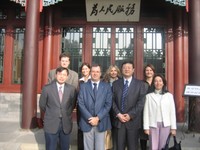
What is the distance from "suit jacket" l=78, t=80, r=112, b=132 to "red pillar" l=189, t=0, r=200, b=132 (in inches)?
102

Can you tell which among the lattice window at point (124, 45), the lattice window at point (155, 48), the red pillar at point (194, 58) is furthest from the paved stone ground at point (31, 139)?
the lattice window at point (124, 45)

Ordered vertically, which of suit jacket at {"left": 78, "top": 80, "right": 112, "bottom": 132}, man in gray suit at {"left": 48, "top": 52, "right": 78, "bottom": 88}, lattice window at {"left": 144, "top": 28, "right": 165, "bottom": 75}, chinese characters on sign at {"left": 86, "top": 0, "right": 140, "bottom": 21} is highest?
chinese characters on sign at {"left": 86, "top": 0, "right": 140, "bottom": 21}

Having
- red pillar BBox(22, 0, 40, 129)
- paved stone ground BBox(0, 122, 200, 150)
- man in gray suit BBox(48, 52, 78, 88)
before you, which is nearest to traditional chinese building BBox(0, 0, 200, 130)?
red pillar BBox(22, 0, 40, 129)

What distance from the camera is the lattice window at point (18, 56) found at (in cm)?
770

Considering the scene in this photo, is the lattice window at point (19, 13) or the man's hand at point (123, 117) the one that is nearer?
the man's hand at point (123, 117)

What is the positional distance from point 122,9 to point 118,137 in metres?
4.26

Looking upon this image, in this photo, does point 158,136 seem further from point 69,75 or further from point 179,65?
point 179,65

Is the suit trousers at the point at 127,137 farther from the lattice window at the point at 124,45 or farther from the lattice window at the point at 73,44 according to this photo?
the lattice window at the point at 73,44

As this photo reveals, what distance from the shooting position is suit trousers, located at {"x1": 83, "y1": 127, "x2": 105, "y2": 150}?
3812 millimetres

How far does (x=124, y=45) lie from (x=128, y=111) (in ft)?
12.7

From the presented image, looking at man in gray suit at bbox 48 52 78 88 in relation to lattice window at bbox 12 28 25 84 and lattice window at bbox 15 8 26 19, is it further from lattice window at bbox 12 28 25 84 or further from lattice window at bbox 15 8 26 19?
lattice window at bbox 15 8 26 19

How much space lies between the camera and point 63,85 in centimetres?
407

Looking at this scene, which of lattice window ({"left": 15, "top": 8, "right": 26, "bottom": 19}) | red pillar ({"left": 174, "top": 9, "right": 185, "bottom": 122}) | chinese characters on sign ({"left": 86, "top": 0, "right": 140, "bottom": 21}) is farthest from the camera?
lattice window ({"left": 15, "top": 8, "right": 26, "bottom": 19})

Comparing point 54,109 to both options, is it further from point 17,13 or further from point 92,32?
point 17,13
